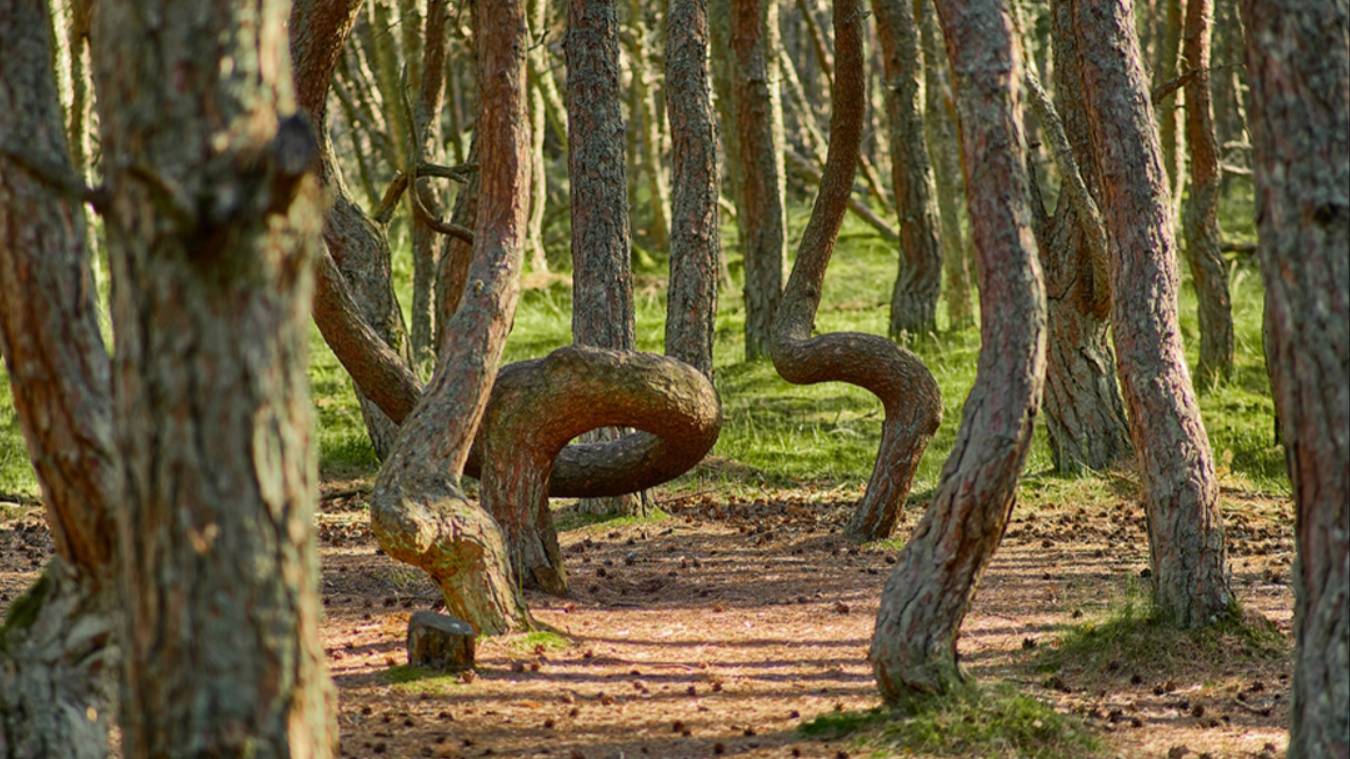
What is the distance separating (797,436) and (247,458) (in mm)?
10706

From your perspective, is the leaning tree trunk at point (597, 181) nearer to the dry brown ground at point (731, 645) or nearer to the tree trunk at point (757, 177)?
the dry brown ground at point (731, 645)

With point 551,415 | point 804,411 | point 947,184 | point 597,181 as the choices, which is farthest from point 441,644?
point 947,184

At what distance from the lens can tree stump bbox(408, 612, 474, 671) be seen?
6746 mm

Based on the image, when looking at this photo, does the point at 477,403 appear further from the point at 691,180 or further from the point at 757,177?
the point at 757,177

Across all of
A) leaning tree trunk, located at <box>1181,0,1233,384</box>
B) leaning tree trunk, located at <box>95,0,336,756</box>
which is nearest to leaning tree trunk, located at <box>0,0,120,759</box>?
leaning tree trunk, located at <box>95,0,336,756</box>

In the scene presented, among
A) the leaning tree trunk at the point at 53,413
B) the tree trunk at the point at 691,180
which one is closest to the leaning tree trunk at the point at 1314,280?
the leaning tree trunk at the point at 53,413

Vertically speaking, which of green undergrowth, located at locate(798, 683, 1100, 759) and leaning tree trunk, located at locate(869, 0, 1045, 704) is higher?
leaning tree trunk, located at locate(869, 0, 1045, 704)

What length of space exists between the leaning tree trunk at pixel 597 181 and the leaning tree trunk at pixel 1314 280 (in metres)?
6.05

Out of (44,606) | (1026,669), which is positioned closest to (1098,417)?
(1026,669)

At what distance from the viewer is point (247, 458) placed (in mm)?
3322

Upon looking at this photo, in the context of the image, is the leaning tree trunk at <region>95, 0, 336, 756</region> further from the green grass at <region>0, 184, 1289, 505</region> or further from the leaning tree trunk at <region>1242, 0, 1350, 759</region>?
the green grass at <region>0, 184, 1289, 505</region>

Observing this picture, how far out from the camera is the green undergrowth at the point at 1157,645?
7.27m

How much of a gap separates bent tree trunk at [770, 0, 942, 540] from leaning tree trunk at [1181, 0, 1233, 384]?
4.33 metres

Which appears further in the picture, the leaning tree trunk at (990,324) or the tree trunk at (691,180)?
the tree trunk at (691,180)
